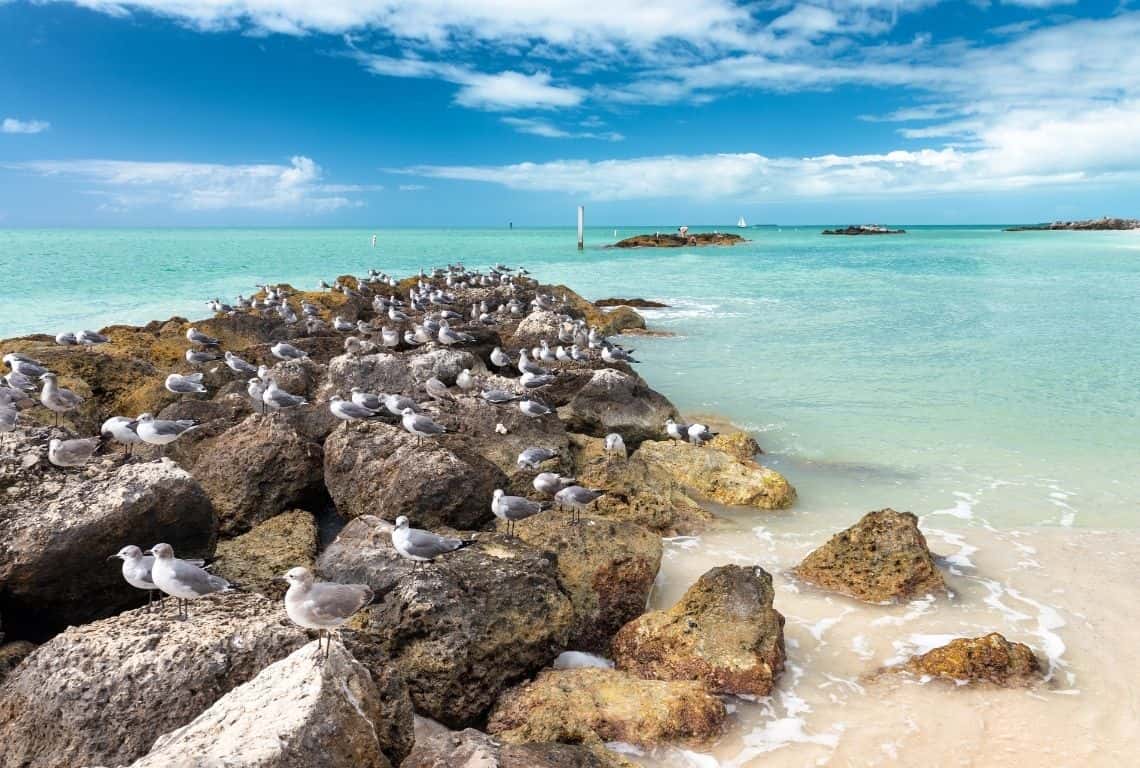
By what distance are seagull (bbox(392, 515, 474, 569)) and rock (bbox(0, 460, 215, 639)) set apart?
5.49 ft

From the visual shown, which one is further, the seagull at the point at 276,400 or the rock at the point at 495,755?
the seagull at the point at 276,400

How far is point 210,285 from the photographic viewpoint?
4191cm

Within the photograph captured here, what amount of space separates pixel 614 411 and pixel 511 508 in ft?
15.5

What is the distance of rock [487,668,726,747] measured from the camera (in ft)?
16.8

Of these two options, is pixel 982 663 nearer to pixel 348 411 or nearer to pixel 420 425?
pixel 420 425

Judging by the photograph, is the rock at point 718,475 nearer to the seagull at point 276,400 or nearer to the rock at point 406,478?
the rock at point 406,478

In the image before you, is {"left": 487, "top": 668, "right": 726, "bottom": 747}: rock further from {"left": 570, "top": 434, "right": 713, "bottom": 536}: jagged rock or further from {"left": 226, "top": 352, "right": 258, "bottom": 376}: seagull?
{"left": 226, "top": 352, "right": 258, "bottom": 376}: seagull

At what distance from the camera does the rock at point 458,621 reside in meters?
5.30

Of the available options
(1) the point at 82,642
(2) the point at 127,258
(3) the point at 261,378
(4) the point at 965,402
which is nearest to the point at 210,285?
(2) the point at 127,258

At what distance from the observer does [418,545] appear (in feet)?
19.2

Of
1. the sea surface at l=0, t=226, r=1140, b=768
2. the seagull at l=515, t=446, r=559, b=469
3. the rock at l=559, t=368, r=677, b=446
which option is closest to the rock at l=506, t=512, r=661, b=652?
the sea surface at l=0, t=226, r=1140, b=768

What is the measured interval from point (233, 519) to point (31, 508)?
171 centimetres

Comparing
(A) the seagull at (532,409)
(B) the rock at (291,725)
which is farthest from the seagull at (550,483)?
(B) the rock at (291,725)

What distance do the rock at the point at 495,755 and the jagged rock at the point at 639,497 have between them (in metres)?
4.05
